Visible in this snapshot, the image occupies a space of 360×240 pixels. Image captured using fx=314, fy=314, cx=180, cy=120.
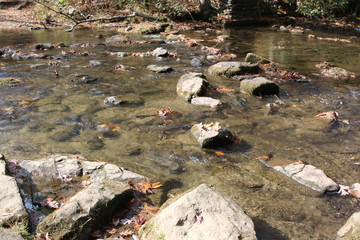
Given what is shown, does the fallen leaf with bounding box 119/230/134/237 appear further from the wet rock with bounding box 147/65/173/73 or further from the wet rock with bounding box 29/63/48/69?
the wet rock with bounding box 29/63/48/69

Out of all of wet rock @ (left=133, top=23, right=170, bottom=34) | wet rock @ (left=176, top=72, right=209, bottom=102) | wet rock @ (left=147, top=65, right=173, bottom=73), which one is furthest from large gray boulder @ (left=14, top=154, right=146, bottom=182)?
wet rock @ (left=133, top=23, right=170, bottom=34)

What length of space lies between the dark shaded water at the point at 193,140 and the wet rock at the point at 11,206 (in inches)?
51.1

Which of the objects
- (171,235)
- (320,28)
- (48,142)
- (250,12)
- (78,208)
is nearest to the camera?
(171,235)

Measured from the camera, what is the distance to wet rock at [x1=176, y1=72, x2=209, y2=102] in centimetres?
692

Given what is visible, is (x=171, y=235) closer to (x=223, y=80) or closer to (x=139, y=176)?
(x=139, y=176)

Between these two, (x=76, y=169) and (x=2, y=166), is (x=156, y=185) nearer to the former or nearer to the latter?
(x=76, y=169)

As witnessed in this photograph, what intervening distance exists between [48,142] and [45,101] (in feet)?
6.97

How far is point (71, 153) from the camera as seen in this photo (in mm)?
4730

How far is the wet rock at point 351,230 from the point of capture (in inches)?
112

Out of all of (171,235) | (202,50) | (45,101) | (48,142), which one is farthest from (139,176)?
(202,50)

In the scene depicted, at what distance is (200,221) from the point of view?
2.90 m

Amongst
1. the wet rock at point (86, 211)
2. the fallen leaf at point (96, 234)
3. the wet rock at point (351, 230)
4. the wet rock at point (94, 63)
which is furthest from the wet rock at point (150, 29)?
the wet rock at point (351, 230)

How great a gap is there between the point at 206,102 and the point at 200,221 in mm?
3997

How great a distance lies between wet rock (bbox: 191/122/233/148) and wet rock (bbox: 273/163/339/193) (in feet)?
2.97
